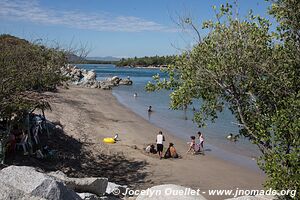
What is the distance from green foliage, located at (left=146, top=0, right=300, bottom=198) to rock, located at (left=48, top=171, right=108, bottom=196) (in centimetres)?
291

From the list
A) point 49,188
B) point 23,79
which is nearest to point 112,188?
point 23,79

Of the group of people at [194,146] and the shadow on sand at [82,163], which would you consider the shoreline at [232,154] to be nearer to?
the group of people at [194,146]

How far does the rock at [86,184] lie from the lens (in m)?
9.24

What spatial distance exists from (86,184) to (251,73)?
4841 millimetres

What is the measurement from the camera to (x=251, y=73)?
8.04 metres

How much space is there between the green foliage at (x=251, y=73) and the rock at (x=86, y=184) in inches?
114

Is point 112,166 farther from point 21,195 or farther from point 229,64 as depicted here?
point 21,195

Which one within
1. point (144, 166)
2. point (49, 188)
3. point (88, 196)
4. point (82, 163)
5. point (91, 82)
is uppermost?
point (49, 188)

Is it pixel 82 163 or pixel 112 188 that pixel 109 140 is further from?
pixel 112 188

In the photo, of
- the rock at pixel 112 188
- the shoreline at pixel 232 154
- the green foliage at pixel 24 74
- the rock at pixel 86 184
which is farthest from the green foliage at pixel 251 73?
the shoreline at pixel 232 154

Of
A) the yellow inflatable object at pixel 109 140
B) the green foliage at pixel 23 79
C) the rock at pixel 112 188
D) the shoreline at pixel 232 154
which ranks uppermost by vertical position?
the green foliage at pixel 23 79

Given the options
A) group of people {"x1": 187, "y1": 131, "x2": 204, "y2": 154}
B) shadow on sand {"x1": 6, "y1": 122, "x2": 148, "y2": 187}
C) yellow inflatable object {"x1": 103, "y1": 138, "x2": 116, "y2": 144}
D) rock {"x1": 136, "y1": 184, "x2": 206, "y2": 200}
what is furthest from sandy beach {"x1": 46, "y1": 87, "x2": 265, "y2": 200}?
rock {"x1": 136, "y1": 184, "x2": 206, "y2": 200}

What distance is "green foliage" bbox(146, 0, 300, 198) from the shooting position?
752cm

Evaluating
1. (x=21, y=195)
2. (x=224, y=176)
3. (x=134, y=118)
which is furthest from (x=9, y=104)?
(x=134, y=118)
